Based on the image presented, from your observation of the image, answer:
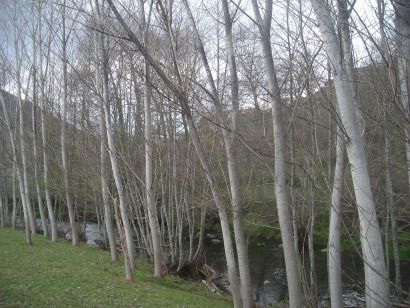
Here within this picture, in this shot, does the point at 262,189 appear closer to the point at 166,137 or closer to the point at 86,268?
the point at 166,137

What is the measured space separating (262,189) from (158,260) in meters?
3.64

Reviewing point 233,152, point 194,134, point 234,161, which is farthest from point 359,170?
point 233,152

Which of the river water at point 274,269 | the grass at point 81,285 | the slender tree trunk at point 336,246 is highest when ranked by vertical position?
the slender tree trunk at point 336,246

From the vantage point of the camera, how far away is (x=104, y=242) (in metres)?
17.0

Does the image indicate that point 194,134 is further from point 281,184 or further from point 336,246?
point 336,246

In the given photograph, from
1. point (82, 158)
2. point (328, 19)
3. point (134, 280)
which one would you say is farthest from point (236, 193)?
point (82, 158)

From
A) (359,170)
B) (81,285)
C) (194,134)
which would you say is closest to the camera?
(359,170)

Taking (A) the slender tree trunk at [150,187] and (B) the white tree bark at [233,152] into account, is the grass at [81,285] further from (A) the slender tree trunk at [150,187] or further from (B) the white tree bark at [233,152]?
(B) the white tree bark at [233,152]

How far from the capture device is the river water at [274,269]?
10.9 metres

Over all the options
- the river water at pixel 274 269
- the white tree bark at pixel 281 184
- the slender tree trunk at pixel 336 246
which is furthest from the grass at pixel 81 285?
the white tree bark at pixel 281 184

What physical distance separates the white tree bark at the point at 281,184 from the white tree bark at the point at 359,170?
1.49m

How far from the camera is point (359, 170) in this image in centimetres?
336

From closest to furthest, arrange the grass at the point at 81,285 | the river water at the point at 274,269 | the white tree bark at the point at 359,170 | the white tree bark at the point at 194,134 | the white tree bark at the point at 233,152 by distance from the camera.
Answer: the white tree bark at the point at 359,170 → the white tree bark at the point at 194,134 → the white tree bark at the point at 233,152 → the grass at the point at 81,285 → the river water at the point at 274,269

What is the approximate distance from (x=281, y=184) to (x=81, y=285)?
5.60 meters
